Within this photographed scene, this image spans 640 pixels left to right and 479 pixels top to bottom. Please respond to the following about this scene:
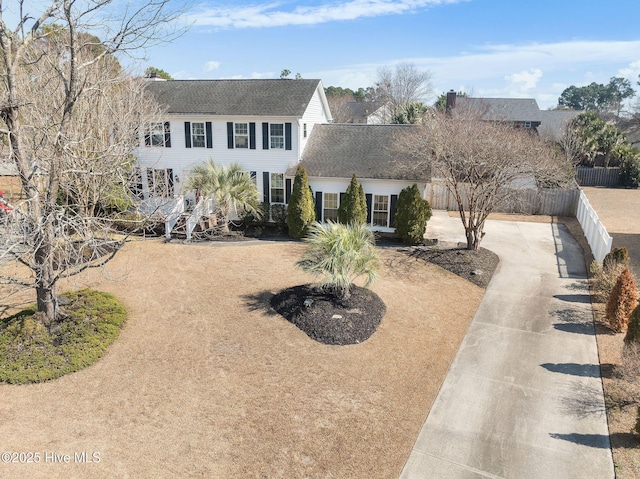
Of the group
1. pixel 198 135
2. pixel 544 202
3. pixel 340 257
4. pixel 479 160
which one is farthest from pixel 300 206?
pixel 544 202

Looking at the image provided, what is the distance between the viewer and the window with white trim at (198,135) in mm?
22188

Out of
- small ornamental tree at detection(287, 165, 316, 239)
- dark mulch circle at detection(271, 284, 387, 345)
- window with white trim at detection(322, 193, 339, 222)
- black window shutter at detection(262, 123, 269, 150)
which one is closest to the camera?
dark mulch circle at detection(271, 284, 387, 345)

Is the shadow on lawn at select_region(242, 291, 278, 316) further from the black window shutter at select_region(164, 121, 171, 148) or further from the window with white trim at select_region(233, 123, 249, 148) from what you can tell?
the black window shutter at select_region(164, 121, 171, 148)

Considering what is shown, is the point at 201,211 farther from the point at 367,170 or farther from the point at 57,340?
the point at 57,340

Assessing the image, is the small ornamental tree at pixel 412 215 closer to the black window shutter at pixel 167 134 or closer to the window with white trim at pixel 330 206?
the window with white trim at pixel 330 206

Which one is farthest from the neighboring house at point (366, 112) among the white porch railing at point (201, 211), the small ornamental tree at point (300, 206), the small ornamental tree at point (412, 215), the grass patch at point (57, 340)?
the grass patch at point (57, 340)

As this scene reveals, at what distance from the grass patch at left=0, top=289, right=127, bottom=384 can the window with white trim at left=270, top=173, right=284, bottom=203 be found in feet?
37.0

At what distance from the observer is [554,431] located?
8070 millimetres

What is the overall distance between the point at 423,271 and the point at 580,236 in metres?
10.3

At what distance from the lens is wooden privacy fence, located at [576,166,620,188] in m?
35.8

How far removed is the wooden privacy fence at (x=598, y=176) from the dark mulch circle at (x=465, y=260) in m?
24.3

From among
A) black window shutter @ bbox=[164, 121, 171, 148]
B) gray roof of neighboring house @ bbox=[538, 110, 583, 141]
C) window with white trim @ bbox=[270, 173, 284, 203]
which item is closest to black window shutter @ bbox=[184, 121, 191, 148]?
black window shutter @ bbox=[164, 121, 171, 148]

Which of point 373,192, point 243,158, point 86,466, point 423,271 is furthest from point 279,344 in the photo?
point 243,158

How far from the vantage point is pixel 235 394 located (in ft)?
29.6
